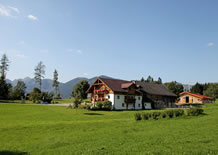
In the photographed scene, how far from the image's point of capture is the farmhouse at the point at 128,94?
46281 mm

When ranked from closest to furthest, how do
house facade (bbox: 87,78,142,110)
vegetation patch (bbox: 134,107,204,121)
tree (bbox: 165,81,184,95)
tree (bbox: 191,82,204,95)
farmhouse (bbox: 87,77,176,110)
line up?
vegetation patch (bbox: 134,107,204,121) < house facade (bbox: 87,78,142,110) < farmhouse (bbox: 87,77,176,110) < tree (bbox: 165,81,184,95) < tree (bbox: 191,82,204,95)

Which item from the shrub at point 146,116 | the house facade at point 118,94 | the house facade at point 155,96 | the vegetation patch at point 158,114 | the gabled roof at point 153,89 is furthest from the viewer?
the gabled roof at point 153,89

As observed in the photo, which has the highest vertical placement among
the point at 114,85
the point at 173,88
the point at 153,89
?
the point at 173,88

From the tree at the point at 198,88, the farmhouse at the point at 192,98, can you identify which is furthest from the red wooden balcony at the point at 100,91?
the tree at the point at 198,88

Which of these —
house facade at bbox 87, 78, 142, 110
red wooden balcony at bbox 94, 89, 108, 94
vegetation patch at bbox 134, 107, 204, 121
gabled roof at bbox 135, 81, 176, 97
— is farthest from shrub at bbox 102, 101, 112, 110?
vegetation patch at bbox 134, 107, 204, 121

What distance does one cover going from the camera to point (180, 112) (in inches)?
978

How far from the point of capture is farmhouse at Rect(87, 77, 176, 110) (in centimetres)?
4628

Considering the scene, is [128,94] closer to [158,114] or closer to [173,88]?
[158,114]

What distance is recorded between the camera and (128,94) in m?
48.8

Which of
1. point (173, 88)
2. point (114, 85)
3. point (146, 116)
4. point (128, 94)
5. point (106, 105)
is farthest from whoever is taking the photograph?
point (173, 88)

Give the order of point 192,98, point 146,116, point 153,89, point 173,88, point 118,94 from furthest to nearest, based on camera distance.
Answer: point 173,88
point 192,98
point 153,89
point 118,94
point 146,116

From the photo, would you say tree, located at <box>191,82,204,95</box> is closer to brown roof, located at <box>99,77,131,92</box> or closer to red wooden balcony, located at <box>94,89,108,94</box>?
brown roof, located at <box>99,77,131,92</box>

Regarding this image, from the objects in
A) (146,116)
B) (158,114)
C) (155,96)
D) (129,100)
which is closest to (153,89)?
(155,96)

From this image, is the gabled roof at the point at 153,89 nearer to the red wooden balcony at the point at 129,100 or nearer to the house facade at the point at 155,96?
the house facade at the point at 155,96
